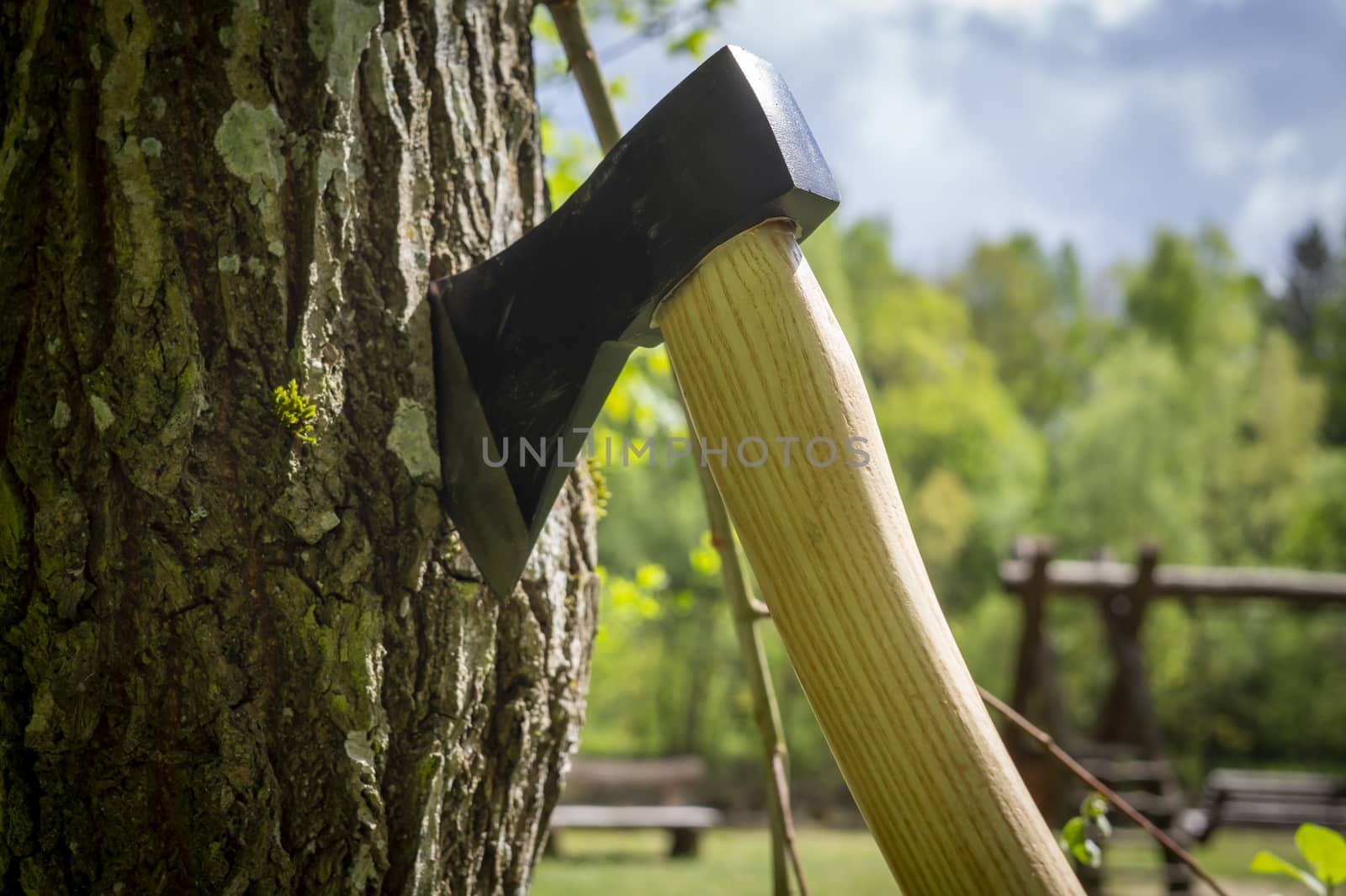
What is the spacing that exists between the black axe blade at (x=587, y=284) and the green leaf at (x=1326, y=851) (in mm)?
830

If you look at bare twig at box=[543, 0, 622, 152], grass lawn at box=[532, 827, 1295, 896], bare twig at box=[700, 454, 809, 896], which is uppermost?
bare twig at box=[543, 0, 622, 152]

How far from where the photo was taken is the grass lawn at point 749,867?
878cm

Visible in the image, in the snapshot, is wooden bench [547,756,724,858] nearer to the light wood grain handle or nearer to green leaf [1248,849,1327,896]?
green leaf [1248,849,1327,896]

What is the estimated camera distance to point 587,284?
2.77 feet

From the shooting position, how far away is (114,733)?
2.61 feet

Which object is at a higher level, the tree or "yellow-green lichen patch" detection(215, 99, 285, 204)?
the tree

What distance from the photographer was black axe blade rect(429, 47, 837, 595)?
30.1 inches

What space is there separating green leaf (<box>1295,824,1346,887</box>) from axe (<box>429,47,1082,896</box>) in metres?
0.55

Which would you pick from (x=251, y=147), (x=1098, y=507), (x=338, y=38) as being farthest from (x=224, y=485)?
→ (x=1098, y=507)

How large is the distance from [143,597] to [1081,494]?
2704 cm

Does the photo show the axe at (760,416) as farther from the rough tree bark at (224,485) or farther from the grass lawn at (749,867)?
the grass lawn at (749,867)

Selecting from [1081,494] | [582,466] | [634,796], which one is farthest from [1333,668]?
[582,466]

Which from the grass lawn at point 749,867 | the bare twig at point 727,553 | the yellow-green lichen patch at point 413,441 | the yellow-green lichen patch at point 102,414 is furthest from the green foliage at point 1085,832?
the grass lawn at point 749,867

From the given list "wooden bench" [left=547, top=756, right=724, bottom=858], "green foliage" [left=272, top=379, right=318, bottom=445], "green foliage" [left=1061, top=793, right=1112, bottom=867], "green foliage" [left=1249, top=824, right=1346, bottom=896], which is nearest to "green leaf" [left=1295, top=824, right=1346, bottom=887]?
"green foliage" [left=1249, top=824, right=1346, bottom=896]
